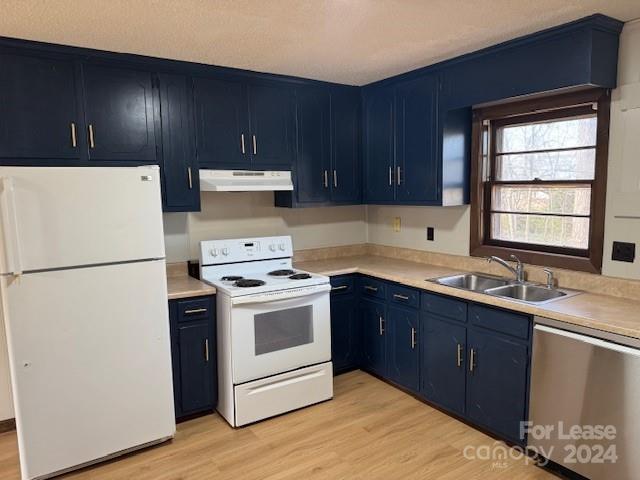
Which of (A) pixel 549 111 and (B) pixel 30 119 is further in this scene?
(A) pixel 549 111

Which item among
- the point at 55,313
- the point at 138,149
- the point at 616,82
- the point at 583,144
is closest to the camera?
the point at 55,313

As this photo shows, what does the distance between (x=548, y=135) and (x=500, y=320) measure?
1.25 m

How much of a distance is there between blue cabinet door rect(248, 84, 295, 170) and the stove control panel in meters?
0.57

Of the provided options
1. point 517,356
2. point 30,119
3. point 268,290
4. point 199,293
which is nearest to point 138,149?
point 30,119

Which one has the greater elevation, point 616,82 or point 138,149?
point 616,82

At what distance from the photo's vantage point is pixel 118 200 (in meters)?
2.40

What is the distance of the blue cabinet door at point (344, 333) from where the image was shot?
3.50m

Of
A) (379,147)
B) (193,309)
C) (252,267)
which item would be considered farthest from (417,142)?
(193,309)

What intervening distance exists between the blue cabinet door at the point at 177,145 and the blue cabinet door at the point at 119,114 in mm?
78

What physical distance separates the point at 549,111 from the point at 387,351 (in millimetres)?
1946

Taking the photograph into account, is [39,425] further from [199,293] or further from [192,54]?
[192,54]

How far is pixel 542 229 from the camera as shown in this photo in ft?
9.78

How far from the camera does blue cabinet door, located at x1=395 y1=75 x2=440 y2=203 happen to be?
3254 mm

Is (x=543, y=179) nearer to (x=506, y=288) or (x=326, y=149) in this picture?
(x=506, y=288)
